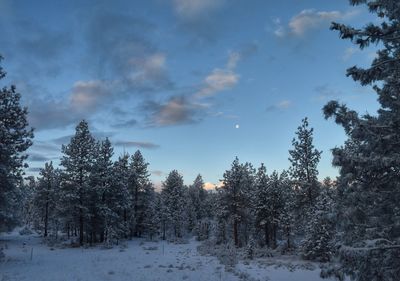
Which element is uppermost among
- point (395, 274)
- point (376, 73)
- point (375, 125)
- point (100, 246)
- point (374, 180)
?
point (376, 73)

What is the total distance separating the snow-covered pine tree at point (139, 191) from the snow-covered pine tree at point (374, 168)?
177 ft

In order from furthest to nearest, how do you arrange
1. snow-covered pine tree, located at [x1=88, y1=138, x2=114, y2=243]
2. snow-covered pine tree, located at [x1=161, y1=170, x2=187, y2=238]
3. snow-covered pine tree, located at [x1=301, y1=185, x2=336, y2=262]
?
snow-covered pine tree, located at [x1=161, y1=170, x2=187, y2=238] < snow-covered pine tree, located at [x1=88, y1=138, x2=114, y2=243] < snow-covered pine tree, located at [x1=301, y1=185, x2=336, y2=262]

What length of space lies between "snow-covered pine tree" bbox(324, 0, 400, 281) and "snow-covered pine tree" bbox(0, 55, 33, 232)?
75.2 ft

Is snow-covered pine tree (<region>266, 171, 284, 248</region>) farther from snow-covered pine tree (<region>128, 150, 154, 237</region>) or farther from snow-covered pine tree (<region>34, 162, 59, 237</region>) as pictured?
snow-covered pine tree (<region>34, 162, 59, 237</region>)

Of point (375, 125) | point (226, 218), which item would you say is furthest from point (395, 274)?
point (226, 218)

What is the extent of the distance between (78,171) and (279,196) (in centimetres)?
2835

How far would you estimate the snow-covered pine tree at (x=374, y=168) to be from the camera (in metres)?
9.20

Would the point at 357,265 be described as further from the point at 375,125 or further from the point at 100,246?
the point at 100,246

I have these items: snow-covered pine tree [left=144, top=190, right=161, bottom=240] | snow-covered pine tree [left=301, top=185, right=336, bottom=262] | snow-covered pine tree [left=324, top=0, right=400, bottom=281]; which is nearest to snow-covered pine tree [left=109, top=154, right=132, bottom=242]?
snow-covered pine tree [left=144, top=190, right=161, bottom=240]

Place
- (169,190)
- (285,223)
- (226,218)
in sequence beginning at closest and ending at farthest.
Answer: (285,223) < (226,218) < (169,190)

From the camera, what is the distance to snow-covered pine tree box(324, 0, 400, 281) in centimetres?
920

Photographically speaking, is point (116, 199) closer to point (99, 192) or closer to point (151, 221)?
point (99, 192)

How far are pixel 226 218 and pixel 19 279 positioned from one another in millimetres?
37065

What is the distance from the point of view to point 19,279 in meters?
21.2
